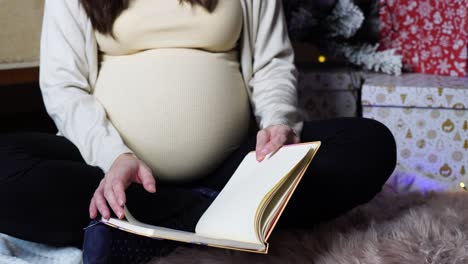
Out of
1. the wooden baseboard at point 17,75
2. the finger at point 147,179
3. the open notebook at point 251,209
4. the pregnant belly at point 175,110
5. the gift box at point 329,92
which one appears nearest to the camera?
the open notebook at point 251,209

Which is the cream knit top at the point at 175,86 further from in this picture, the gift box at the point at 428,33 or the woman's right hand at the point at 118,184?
the gift box at the point at 428,33

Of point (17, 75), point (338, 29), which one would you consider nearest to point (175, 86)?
point (17, 75)

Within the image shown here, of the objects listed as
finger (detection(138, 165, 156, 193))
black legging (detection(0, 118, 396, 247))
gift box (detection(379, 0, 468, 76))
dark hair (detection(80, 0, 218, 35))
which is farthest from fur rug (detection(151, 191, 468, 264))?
gift box (detection(379, 0, 468, 76))

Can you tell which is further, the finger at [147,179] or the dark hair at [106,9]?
the dark hair at [106,9]

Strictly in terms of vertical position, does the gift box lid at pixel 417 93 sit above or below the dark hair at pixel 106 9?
below

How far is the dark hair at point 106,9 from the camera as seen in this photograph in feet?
3.39

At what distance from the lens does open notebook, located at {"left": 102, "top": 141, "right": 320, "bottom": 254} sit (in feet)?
2.24

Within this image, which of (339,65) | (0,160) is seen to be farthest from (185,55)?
(339,65)

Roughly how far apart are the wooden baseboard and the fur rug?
2.02 ft

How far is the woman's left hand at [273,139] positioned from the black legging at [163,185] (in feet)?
0.19

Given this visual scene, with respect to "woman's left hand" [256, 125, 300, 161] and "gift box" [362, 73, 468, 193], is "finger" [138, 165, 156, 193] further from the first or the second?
"gift box" [362, 73, 468, 193]

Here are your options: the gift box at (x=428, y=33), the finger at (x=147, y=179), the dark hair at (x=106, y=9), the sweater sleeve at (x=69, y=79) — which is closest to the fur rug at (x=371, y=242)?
the finger at (x=147, y=179)

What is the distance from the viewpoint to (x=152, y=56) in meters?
1.03

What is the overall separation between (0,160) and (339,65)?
0.97 meters
